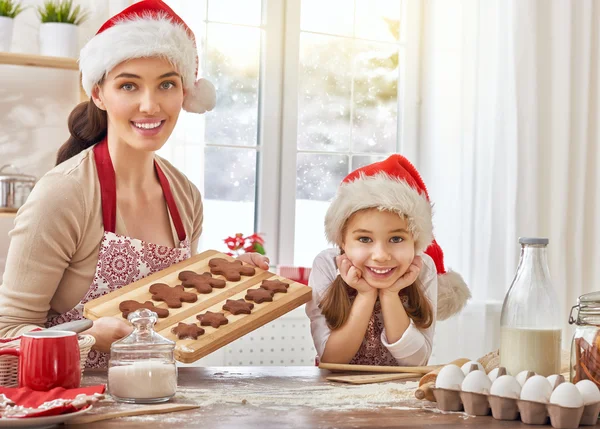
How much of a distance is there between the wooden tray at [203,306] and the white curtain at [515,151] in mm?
2000

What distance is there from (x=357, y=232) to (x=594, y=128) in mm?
2351

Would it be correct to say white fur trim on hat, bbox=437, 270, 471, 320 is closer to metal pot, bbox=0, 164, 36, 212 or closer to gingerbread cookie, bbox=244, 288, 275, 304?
gingerbread cookie, bbox=244, 288, 275, 304

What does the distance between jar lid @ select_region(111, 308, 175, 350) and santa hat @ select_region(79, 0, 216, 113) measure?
0.89m

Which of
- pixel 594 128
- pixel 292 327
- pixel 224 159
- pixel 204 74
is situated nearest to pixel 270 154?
pixel 224 159

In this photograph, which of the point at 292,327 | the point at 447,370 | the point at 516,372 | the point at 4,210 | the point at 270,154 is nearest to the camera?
the point at 447,370

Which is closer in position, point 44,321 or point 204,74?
point 44,321

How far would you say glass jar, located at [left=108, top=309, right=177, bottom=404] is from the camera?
146 cm

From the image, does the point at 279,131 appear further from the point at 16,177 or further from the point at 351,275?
the point at 351,275

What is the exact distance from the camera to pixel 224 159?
3875 mm

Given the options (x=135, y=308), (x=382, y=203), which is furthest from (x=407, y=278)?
(x=135, y=308)

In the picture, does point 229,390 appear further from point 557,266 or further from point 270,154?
point 557,266

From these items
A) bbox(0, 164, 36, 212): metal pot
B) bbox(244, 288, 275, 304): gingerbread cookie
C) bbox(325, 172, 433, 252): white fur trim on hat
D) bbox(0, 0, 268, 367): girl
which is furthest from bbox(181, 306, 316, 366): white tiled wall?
bbox(244, 288, 275, 304): gingerbread cookie

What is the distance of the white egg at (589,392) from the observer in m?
1.39

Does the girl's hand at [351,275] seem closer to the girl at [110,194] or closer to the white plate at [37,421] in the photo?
the girl at [110,194]
